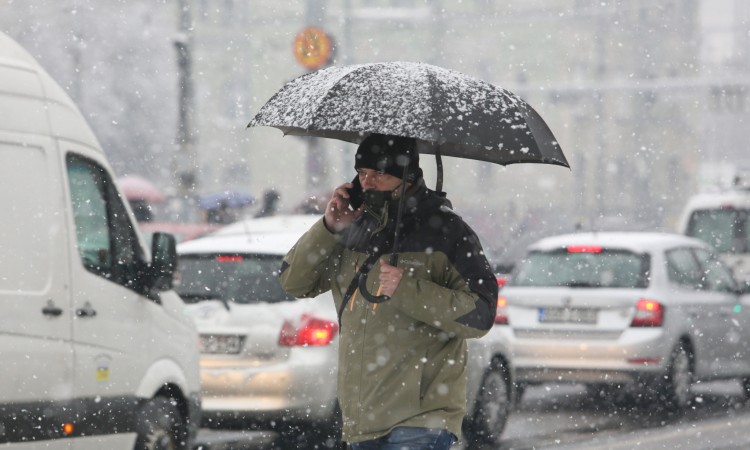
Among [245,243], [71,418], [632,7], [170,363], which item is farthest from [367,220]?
[632,7]

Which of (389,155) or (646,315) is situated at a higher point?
(389,155)

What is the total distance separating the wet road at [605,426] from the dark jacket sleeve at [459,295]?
5.42m

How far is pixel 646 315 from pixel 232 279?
4.09 m

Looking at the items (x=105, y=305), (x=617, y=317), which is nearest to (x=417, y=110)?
(x=105, y=305)

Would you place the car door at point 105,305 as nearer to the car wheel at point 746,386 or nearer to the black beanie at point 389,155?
the black beanie at point 389,155

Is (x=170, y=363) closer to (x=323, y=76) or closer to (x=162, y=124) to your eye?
(x=323, y=76)

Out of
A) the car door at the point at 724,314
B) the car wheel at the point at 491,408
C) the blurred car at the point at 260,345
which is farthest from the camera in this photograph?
the car door at the point at 724,314

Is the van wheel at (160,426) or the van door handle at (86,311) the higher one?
the van door handle at (86,311)

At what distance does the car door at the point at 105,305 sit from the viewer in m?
6.31

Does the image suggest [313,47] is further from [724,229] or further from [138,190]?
[724,229]

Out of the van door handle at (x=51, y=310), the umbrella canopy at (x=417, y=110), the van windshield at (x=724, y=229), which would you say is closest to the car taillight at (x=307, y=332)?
the van door handle at (x=51, y=310)

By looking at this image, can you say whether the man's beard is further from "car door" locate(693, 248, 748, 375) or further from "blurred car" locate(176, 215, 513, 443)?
"car door" locate(693, 248, 748, 375)

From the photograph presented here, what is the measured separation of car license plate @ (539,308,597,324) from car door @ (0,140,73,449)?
6439mm

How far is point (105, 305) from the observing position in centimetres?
647
